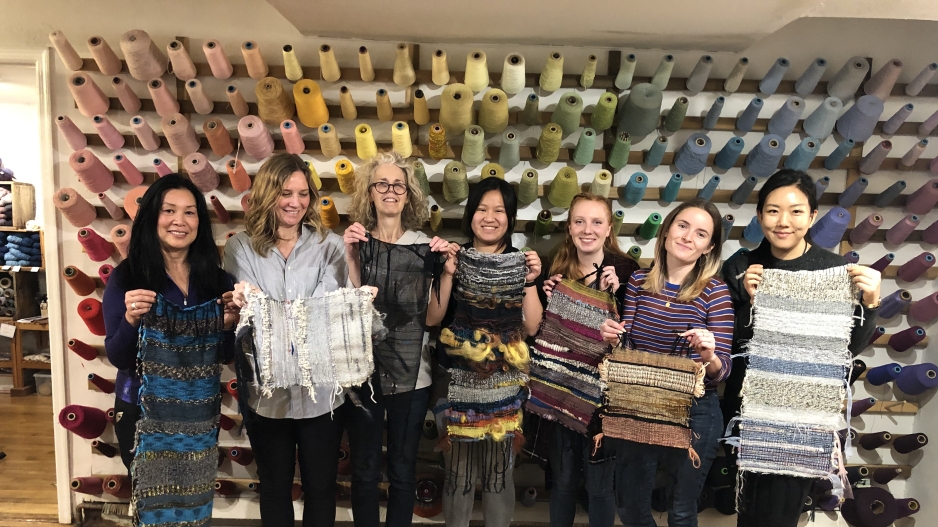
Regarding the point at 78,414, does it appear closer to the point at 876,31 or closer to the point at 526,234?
the point at 526,234

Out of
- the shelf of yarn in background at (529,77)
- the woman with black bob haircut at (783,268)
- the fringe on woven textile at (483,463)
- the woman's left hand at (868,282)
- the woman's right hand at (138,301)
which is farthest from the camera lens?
the shelf of yarn in background at (529,77)

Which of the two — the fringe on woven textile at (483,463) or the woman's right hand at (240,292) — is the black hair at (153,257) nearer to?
the woman's right hand at (240,292)

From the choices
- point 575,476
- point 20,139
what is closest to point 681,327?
point 575,476

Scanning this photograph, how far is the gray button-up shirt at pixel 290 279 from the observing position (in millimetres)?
1813

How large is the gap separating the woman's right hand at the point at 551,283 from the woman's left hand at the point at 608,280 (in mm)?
163

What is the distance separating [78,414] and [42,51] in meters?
1.85

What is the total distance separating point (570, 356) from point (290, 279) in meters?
1.11

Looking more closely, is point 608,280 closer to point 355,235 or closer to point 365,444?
point 355,235

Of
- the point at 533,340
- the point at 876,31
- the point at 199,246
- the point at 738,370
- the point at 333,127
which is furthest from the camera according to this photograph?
the point at 876,31

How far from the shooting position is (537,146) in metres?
2.50

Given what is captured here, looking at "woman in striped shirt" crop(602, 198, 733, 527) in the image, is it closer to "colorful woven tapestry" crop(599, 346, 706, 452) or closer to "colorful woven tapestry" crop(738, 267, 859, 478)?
"colorful woven tapestry" crop(599, 346, 706, 452)

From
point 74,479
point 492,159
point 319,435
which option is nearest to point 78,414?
point 74,479

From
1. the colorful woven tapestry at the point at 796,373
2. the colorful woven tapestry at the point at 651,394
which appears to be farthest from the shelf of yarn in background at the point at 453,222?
the colorful woven tapestry at the point at 651,394

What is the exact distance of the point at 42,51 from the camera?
8.29 ft
